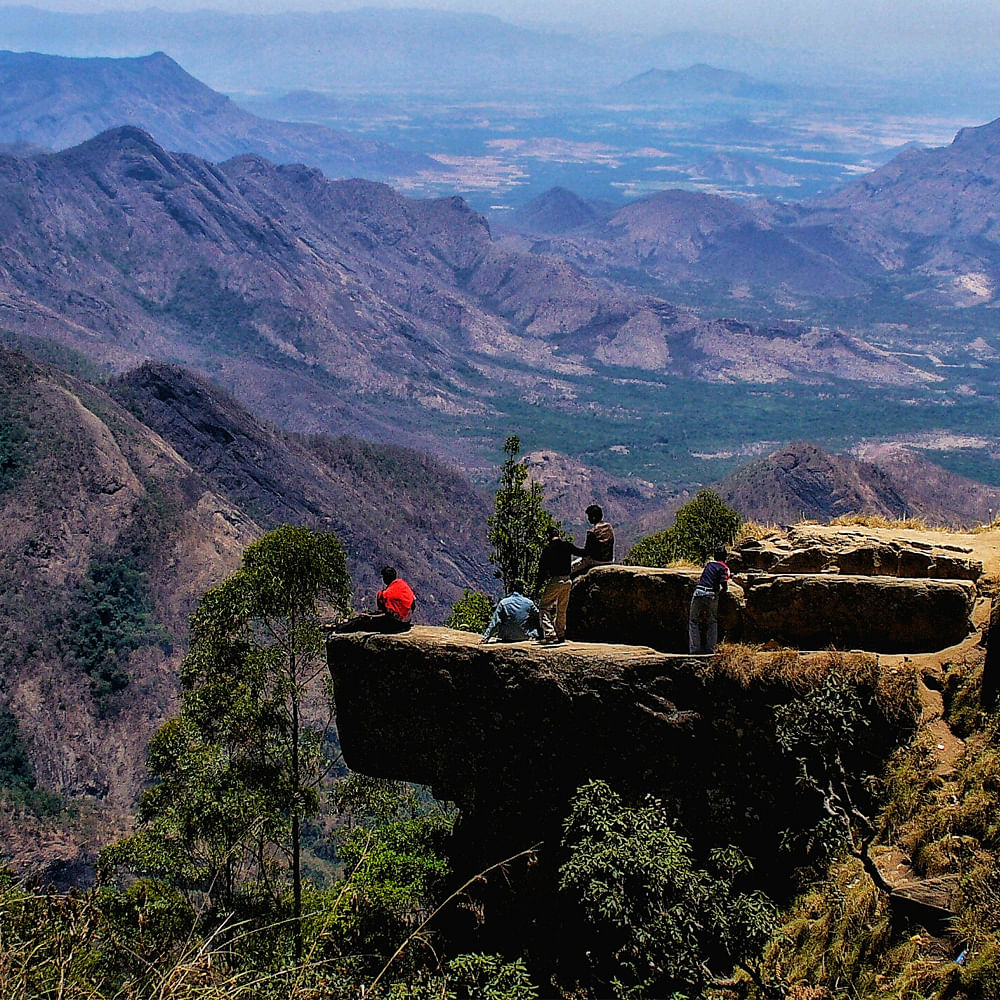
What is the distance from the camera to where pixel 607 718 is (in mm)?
13414

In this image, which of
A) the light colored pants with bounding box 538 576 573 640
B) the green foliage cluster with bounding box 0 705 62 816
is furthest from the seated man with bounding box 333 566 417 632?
the green foliage cluster with bounding box 0 705 62 816

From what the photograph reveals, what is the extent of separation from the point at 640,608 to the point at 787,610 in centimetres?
208

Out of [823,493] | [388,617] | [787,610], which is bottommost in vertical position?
[823,493]

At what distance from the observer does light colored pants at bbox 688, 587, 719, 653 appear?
43.9 ft

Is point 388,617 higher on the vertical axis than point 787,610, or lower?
lower

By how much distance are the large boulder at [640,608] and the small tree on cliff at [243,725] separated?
20.5ft

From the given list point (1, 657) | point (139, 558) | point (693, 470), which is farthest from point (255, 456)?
point (693, 470)

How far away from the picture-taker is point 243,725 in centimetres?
1986

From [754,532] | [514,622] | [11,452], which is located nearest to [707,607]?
[514,622]

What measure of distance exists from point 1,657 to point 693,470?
4549 inches

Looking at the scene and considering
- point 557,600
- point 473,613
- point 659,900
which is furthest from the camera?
point 473,613

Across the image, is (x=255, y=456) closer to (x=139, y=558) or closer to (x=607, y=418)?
(x=139, y=558)

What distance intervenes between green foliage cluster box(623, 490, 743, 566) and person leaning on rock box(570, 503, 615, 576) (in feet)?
50.1

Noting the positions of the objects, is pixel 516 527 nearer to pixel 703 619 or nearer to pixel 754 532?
pixel 754 532
